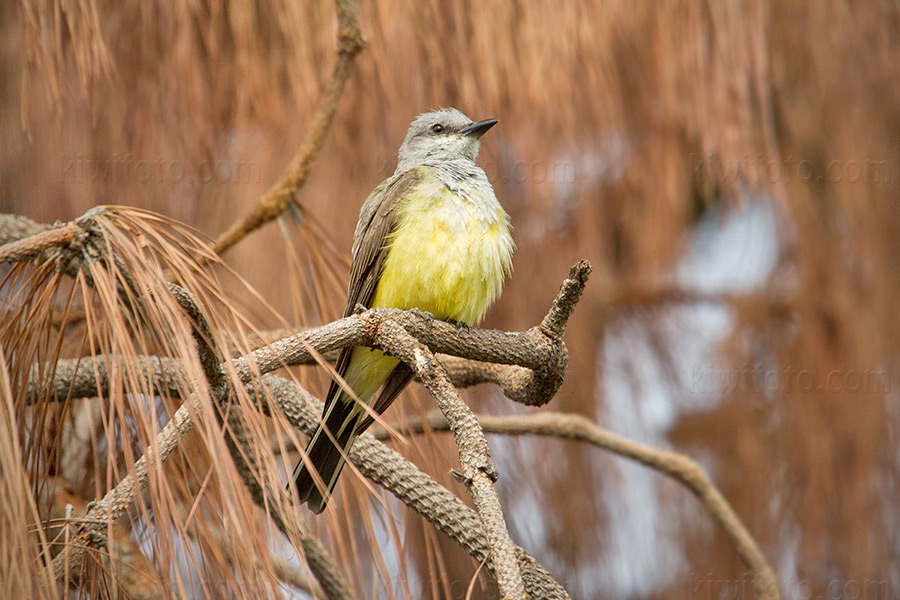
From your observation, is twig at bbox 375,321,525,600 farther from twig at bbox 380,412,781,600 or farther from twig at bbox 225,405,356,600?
twig at bbox 380,412,781,600

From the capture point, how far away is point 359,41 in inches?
98.1

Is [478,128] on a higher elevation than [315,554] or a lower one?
higher

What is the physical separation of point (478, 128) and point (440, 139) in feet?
0.91

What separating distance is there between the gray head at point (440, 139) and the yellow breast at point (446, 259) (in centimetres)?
35

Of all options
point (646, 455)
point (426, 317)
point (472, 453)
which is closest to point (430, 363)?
point (472, 453)

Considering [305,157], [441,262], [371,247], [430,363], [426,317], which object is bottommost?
[430,363]

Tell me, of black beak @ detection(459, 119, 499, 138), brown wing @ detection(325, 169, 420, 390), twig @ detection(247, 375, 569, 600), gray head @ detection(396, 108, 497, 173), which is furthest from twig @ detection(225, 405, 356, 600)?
black beak @ detection(459, 119, 499, 138)

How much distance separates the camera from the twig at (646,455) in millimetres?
2869

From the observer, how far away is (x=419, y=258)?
2662mm

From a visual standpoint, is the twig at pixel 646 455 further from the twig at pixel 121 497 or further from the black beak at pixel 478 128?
the twig at pixel 121 497

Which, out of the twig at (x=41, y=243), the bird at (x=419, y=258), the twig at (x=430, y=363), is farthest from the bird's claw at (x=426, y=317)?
the twig at (x=41, y=243)

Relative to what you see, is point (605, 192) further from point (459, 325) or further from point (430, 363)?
point (430, 363)

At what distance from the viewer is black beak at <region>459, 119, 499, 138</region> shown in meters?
2.93

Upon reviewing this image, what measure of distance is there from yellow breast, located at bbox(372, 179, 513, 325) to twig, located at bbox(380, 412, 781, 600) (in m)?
0.38
